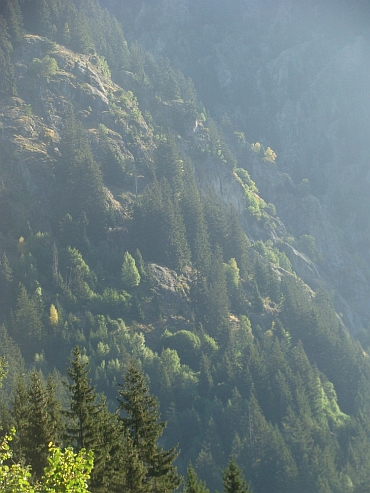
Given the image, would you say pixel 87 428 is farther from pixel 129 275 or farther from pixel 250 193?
pixel 250 193

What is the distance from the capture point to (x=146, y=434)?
36438 mm

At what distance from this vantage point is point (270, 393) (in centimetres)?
10806

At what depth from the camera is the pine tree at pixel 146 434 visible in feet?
119

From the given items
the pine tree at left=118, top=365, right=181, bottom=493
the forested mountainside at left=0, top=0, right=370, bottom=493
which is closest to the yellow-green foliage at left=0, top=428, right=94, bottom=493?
the pine tree at left=118, top=365, right=181, bottom=493

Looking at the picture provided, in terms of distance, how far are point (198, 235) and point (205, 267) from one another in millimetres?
8884

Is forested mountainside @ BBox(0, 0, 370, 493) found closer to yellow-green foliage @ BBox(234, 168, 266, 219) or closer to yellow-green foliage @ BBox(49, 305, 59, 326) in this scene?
yellow-green foliage @ BBox(49, 305, 59, 326)

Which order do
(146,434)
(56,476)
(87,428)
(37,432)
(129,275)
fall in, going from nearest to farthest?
(56,476), (146,434), (87,428), (37,432), (129,275)

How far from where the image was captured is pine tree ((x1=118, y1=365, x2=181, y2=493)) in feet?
119

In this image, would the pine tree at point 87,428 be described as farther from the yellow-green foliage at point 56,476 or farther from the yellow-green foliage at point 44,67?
the yellow-green foliage at point 44,67

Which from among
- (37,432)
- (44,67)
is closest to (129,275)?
(44,67)

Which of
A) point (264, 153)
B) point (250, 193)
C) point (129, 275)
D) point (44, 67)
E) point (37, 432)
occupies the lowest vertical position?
point (37, 432)

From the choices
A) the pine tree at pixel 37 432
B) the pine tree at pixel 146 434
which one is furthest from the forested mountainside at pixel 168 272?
the pine tree at pixel 146 434

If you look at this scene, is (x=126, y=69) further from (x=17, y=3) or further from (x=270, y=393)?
(x=270, y=393)

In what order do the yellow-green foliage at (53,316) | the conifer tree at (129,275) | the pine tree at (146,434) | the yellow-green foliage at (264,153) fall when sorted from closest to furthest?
the pine tree at (146,434)
the yellow-green foliage at (53,316)
the conifer tree at (129,275)
the yellow-green foliage at (264,153)
